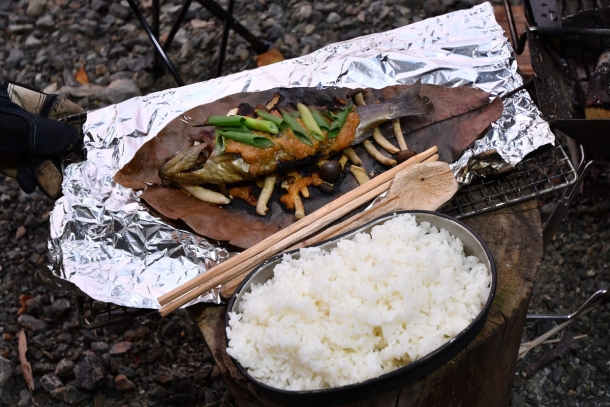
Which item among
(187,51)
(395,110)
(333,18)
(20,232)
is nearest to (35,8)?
(187,51)

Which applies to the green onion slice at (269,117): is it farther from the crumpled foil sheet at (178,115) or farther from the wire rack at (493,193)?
the wire rack at (493,193)

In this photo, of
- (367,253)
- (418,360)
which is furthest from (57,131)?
(418,360)

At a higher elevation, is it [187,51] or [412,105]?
[412,105]

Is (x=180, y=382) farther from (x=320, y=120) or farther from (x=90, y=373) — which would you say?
(x=320, y=120)

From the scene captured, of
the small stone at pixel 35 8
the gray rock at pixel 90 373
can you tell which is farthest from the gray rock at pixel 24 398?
the small stone at pixel 35 8

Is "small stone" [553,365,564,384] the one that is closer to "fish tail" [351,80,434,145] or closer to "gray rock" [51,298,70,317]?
"fish tail" [351,80,434,145]

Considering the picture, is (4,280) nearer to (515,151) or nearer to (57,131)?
(57,131)
